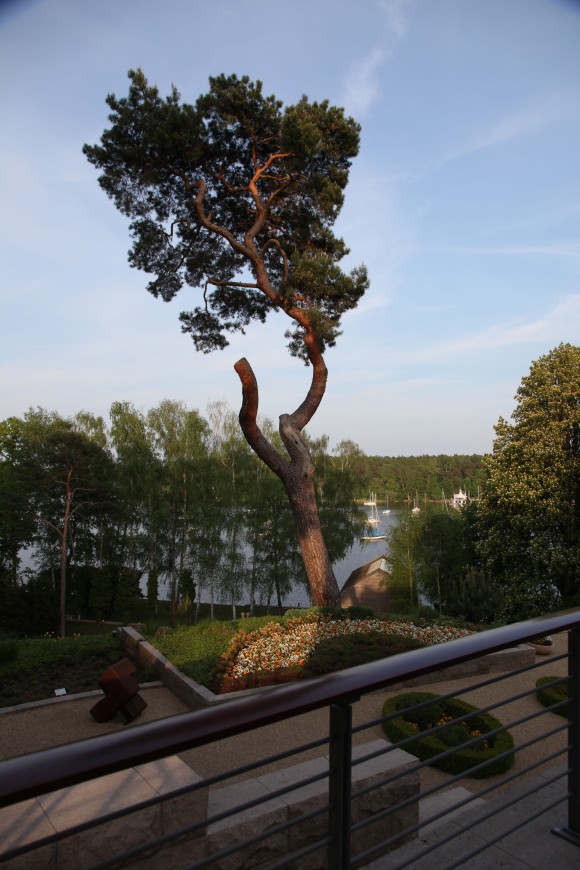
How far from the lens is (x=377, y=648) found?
24.5 ft

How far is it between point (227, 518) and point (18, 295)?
13962 millimetres

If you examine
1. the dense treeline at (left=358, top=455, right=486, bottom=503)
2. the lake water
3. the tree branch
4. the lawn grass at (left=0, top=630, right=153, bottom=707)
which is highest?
the tree branch

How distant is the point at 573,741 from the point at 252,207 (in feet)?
39.2

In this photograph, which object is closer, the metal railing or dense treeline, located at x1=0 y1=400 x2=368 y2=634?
the metal railing

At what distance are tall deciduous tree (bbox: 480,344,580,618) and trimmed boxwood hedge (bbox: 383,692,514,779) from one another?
34.6 feet

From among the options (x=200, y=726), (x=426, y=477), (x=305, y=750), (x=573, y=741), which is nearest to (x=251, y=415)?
(x=573, y=741)

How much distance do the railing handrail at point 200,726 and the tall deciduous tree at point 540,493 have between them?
1548cm

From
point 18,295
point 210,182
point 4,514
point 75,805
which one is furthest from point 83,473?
point 75,805

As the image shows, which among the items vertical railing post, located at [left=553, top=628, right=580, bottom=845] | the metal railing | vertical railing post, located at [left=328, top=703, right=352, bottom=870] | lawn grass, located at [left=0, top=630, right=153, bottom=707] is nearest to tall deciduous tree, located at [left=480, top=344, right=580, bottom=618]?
lawn grass, located at [left=0, top=630, right=153, bottom=707]

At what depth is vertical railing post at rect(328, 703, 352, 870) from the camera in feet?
4.01

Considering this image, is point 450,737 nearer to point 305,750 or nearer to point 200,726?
point 305,750

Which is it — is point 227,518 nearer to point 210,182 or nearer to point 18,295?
point 18,295

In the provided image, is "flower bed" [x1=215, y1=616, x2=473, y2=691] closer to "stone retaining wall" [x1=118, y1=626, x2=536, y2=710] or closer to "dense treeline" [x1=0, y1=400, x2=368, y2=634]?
"stone retaining wall" [x1=118, y1=626, x2=536, y2=710]

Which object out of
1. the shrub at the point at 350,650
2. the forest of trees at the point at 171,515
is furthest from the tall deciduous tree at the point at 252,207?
the forest of trees at the point at 171,515
